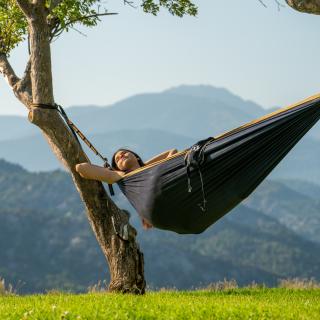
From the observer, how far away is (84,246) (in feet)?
453

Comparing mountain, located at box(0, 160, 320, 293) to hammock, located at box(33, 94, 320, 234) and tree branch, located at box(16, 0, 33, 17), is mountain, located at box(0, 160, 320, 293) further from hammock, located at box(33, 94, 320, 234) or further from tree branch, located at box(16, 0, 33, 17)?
hammock, located at box(33, 94, 320, 234)

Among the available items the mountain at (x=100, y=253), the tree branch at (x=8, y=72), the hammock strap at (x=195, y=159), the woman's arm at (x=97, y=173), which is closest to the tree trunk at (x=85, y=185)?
the woman's arm at (x=97, y=173)

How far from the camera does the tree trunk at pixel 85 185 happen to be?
7.79 meters

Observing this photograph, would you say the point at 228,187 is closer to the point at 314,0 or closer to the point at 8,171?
the point at 314,0

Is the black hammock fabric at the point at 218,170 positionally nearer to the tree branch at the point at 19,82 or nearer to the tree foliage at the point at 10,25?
the tree branch at the point at 19,82

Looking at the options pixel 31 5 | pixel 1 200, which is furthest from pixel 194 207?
pixel 1 200

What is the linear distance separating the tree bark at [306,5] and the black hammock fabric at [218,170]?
1160 mm

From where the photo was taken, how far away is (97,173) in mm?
7246

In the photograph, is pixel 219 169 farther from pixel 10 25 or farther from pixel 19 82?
pixel 10 25

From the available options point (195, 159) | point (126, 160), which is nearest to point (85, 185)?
point (126, 160)

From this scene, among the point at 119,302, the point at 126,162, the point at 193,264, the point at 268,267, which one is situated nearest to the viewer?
the point at 119,302

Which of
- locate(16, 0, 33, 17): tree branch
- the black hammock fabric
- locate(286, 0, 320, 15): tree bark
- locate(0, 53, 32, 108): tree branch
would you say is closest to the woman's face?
the black hammock fabric

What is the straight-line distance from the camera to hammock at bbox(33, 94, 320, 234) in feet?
20.5

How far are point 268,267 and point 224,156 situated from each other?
149 m
